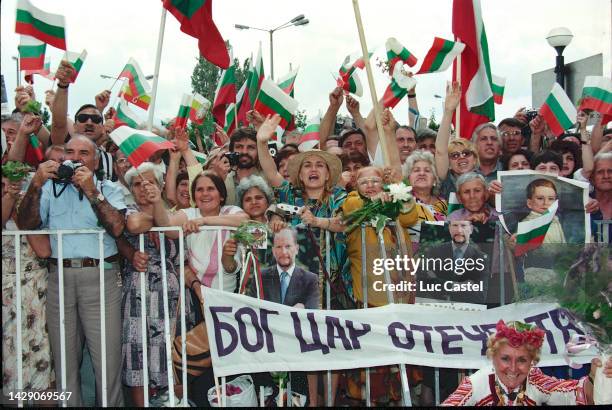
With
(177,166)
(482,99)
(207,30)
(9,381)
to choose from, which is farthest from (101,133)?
(482,99)

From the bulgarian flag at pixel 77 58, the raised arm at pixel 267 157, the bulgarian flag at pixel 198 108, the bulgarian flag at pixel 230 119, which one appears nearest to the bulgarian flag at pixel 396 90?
the raised arm at pixel 267 157

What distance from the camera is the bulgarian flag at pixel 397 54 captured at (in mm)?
8188

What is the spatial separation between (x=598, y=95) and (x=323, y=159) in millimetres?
3218

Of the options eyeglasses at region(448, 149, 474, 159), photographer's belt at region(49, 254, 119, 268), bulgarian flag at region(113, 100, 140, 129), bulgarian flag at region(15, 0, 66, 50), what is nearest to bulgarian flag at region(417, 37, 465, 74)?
eyeglasses at region(448, 149, 474, 159)

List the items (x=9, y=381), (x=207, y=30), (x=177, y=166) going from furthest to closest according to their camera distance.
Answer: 1. (x=207, y=30)
2. (x=177, y=166)
3. (x=9, y=381)

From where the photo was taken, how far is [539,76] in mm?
9406

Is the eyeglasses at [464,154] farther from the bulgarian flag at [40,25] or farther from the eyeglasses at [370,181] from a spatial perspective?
the bulgarian flag at [40,25]

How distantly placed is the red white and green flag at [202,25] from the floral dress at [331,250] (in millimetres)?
2114

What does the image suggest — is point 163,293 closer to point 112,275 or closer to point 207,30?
point 112,275

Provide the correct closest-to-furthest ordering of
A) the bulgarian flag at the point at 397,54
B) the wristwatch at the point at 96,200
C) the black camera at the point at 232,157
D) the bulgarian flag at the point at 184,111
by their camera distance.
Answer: the wristwatch at the point at 96,200 → the black camera at the point at 232,157 → the bulgarian flag at the point at 184,111 → the bulgarian flag at the point at 397,54

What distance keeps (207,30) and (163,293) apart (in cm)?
285

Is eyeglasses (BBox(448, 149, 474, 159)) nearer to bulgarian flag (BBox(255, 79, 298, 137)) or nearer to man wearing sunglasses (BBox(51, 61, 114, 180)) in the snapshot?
bulgarian flag (BBox(255, 79, 298, 137))

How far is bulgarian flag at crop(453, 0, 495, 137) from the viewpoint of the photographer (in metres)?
7.19

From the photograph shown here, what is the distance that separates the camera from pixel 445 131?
6.82 m
